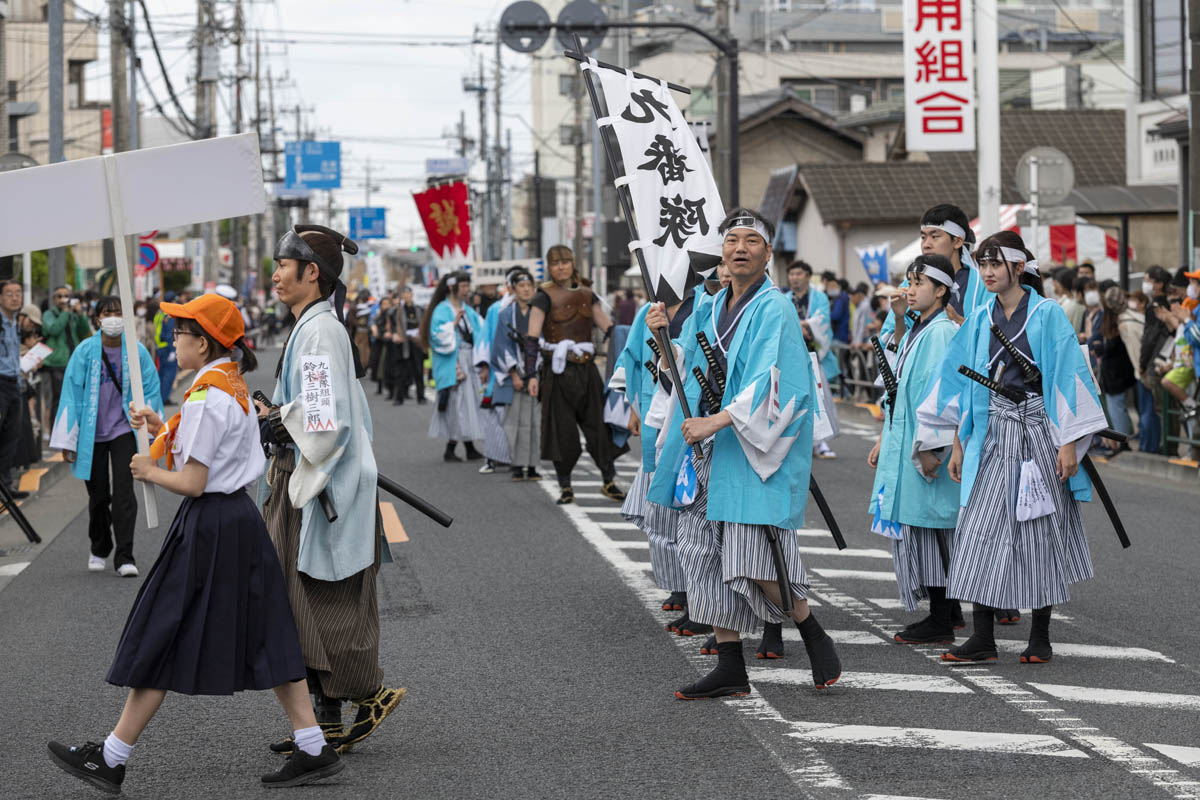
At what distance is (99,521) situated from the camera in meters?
10.3

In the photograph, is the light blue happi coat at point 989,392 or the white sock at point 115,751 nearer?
the white sock at point 115,751

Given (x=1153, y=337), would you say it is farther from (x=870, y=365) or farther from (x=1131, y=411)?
(x=870, y=365)

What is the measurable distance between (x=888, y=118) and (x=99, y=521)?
119 feet

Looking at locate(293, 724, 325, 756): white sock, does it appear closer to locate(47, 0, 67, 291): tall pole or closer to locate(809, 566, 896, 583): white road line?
locate(809, 566, 896, 583): white road line

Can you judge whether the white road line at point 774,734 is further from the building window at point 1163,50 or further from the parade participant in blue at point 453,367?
the building window at point 1163,50

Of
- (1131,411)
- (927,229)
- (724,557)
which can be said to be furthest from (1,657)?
(1131,411)

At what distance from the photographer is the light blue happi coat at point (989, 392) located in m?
7.00

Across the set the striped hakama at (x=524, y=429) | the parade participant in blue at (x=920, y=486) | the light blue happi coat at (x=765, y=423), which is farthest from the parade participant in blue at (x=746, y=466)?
the striped hakama at (x=524, y=429)

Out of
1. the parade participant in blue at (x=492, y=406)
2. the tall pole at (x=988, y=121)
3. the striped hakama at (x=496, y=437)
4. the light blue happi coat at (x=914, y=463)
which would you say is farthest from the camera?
the tall pole at (x=988, y=121)

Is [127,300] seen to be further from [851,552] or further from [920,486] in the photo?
[851,552]

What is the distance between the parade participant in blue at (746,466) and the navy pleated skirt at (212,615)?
1.81 m

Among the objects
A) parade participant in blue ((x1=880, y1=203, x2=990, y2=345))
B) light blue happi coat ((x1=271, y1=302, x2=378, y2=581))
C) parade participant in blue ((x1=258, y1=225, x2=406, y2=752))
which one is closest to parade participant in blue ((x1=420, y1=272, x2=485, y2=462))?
parade participant in blue ((x1=880, y1=203, x2=990, y2=345))

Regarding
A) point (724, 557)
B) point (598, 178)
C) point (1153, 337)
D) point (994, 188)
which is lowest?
point (724, 557)

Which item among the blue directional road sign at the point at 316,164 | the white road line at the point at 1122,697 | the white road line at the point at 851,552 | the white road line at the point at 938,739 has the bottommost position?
the white road line at the point at 938,739
